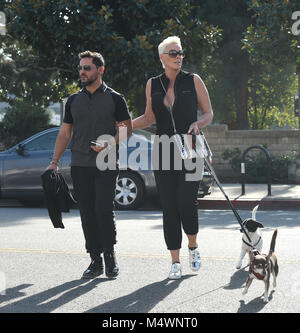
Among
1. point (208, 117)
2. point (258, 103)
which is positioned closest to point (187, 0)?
point (208, 117)

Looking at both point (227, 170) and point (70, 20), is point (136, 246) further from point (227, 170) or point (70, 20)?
point (227, 170)

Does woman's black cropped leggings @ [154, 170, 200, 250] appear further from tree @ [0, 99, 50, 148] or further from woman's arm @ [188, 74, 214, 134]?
tree @ [0, 99, 50, 148]

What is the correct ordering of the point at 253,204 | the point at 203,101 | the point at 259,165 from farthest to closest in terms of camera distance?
the point at 259,165 < the point at 253,204 < the point at 203,101

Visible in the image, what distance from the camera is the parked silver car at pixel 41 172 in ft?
38.8

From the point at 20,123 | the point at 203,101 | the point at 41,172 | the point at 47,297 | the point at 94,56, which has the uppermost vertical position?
the point at 94,56

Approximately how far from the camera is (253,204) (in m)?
12.6

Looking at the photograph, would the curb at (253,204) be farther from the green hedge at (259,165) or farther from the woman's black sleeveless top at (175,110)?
the woman's black sleeveless top at (175,110)

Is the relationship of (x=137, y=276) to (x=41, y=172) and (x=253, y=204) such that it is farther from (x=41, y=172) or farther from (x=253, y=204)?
(x=253, y=204)

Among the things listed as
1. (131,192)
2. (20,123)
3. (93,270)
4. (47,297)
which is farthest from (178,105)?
(20,123)

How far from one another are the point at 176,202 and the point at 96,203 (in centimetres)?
69

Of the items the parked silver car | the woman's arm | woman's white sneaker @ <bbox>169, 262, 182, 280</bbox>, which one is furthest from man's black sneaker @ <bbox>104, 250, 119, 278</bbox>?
the parked silver car

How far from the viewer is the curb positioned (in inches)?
494

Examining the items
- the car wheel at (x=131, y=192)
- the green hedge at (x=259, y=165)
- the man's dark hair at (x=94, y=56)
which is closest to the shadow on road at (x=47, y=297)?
the man's dark hair at (x=94, y=56)
